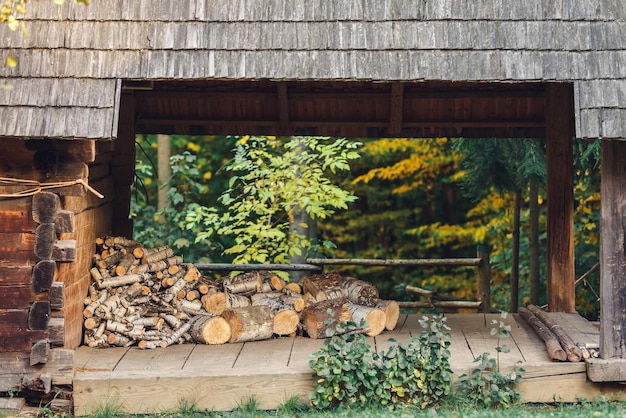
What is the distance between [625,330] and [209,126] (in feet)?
16.7

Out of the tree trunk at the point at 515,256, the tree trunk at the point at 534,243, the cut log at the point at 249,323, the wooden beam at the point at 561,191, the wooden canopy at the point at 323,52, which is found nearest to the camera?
the wooden canopy at the point at 323,52

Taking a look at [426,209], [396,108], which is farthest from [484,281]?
[426,209]

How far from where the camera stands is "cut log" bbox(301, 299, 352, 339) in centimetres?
834

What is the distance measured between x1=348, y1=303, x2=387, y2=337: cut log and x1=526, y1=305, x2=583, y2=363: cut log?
61.0 inches

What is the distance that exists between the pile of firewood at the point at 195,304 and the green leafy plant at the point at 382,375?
897mm

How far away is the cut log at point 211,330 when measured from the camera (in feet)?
26.5

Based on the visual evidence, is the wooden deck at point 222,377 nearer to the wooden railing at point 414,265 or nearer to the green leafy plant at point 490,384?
the green leafy plant at point 490,384

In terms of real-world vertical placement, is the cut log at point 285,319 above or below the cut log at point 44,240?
below

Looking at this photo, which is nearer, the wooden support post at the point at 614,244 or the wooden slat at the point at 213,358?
the wooden support post at the point at 614,244

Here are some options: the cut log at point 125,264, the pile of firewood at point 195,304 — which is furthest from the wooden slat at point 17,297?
the cut log at point 125,264

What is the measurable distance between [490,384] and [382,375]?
863mm

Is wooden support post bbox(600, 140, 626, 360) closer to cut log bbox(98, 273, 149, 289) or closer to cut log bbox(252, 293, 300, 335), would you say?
cut log bbox(252, 293, 300, 335)

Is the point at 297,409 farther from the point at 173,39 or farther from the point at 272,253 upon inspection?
the point at 272,253

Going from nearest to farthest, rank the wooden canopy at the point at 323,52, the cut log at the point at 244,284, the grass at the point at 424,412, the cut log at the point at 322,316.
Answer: the grass at the point at 424,412
the wooden canopy at the point at 323,52
the cut log at the point at 322,316
the cut log at the point at 244,284
